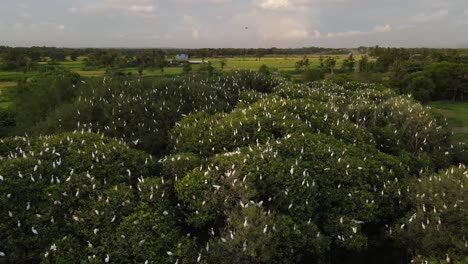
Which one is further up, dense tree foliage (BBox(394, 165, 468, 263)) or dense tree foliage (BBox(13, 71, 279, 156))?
dense tree foliage (BBox(13, 71, 279, 156))

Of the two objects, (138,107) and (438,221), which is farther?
(138,107)

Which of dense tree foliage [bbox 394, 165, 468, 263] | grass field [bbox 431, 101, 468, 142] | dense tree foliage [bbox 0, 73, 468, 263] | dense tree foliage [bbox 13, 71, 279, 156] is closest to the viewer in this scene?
dense tree foliage [bbox 0, 73, 468, 263]

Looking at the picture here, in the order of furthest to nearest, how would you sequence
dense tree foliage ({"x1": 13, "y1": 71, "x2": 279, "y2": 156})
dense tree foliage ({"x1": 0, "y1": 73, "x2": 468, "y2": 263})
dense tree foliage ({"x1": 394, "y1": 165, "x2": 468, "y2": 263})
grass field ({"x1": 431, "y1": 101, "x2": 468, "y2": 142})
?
grass field ({"x1": 431, "y1": 101, "x2": 468, "y2": 142})
dense tree foliage ({"x1": 13, "y1": 71, "x2": 279, "y2": 156})
dense tree foliage ({"x1": 394, "y1": 165, "x2": 468, "y2": 263})
dense tree foliage ({"x1": 0, "y1": 73, "x2": 468, "y2": 263})

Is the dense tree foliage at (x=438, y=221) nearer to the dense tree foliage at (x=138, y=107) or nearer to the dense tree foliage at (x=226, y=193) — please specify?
the dense tree foliage at (x=226, y=193)

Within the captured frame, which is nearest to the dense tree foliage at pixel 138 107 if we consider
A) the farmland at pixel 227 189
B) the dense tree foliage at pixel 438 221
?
the farmland at pixel 227 189

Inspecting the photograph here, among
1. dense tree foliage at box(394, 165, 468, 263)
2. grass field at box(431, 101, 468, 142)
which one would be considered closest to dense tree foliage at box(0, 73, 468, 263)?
dense tree foliage at box(394, 165, 468, 263)

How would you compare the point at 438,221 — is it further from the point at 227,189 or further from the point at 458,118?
the point at 458,118

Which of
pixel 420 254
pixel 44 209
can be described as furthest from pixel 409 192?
pixel 44 209

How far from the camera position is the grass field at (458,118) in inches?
1146

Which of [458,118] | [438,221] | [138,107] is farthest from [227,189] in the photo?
[458,118]

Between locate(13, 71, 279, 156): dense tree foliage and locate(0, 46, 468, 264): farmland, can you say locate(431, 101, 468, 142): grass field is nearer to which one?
locate(0, 46, 468, 264): farmland

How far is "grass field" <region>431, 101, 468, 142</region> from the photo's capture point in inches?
1146

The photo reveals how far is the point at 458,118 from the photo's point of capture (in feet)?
124

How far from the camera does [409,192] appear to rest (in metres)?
9.09
